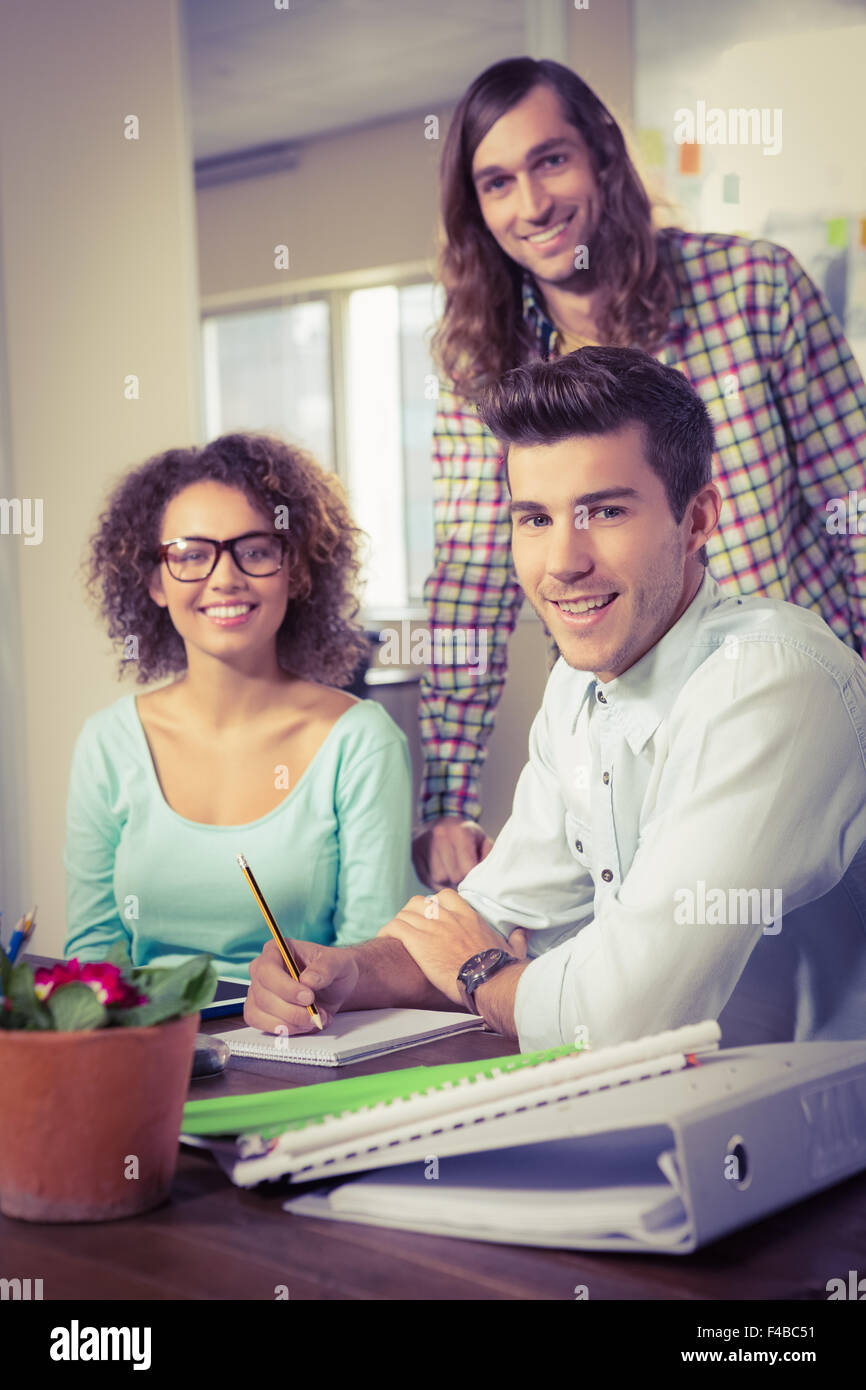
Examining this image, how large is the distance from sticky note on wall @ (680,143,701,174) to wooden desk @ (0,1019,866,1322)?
264 cm

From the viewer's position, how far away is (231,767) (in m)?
2.09

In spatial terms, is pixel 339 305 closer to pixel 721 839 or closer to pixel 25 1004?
pixel 721 839

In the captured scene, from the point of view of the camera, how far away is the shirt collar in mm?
1406

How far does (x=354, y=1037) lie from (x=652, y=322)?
1.36 metres

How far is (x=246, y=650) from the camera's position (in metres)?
2.10

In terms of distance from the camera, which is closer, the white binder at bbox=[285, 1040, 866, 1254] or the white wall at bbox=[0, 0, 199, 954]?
the white binder at bbox=[285, 1040, 866, 1254]

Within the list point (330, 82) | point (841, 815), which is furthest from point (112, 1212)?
point (330, 82)

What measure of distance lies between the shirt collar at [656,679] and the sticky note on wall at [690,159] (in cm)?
→ 194

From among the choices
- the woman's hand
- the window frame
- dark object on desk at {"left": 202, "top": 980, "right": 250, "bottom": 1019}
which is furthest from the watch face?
the window frame

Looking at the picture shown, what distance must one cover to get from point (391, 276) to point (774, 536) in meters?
2.89

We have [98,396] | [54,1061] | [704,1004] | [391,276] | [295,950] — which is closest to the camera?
[54,1061]

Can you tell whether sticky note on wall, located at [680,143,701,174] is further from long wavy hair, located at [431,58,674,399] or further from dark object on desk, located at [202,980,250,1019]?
dark object on desk, located at [202,980,250,1019]

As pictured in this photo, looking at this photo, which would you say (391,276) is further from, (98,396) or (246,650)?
(246,650)

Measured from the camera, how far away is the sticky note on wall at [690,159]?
3.07 metres
